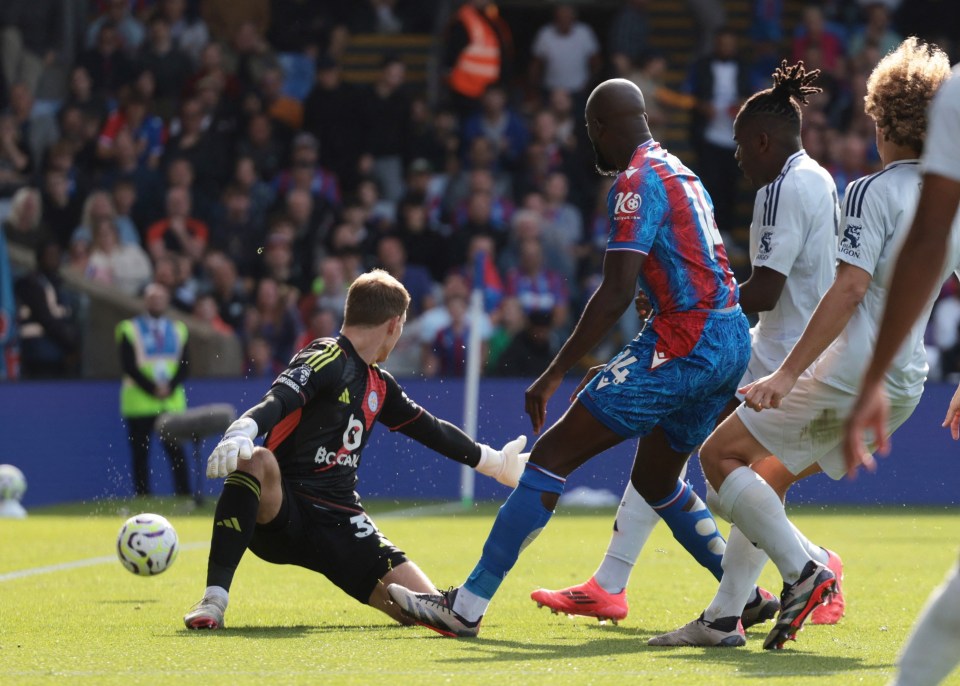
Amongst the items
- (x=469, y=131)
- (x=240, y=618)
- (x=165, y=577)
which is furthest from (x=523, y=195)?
(x=240, y=618)

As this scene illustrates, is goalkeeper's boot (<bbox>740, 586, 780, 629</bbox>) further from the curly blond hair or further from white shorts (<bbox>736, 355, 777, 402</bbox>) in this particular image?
the curly blond hair

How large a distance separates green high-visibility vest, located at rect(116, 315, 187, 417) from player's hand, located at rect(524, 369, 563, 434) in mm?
9813

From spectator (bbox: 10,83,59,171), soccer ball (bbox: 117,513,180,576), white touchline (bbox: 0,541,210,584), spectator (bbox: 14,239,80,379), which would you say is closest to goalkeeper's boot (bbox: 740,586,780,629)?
soccer ball (bbox: 117,513,180,576)

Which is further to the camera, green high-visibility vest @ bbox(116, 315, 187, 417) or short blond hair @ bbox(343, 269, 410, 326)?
green high-visibility vest @ bbox(116, 315, 187, 417)

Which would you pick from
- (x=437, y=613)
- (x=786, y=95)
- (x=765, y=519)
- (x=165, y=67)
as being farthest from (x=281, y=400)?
(x=165, y=67)

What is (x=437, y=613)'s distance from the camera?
5918mm

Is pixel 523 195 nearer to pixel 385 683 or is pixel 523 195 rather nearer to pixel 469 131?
pixel 469 131

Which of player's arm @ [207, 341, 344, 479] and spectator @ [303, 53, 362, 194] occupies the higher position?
spectator @ [303, 53, 362, 194]

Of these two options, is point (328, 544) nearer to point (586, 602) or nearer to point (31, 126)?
point (586, 602)

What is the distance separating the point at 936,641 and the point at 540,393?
93.1 inches

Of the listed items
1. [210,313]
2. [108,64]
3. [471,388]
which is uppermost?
[108,64]

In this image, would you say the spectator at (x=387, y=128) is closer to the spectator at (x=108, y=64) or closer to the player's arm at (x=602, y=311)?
the spectator at (x=108, y=64)

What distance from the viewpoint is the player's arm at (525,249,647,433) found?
18.0ft

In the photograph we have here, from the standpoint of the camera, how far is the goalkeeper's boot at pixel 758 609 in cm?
639
